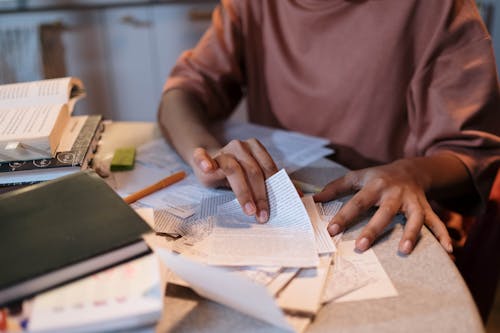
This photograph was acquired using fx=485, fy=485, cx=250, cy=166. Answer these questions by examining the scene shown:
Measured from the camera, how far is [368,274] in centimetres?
58

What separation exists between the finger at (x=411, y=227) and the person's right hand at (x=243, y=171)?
0.19 m

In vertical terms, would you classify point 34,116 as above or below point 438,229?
above

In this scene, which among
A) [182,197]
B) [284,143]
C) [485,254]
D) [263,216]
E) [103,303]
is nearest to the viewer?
[103,303]

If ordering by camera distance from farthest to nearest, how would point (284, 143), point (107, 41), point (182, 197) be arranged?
point (107, 41)
point (284, 143)
point (182, 197)

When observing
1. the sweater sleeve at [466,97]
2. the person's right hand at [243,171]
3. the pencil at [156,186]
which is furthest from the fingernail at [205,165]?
the sweater sleeve at [466,97]

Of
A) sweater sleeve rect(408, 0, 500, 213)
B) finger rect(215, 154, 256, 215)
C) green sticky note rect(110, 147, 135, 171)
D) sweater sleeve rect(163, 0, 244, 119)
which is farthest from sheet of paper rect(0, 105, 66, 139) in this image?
sweater sleeve rect(408, 0, 500, 213)

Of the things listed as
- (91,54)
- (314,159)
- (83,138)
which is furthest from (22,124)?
(91,54)

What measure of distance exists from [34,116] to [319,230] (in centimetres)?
50

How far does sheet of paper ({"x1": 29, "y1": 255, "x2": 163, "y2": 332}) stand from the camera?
44cm

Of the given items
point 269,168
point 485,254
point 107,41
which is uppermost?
point 269,168

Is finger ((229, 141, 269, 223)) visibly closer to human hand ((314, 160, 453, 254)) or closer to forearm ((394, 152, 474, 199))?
human hand ((314, 160, 453, 254))

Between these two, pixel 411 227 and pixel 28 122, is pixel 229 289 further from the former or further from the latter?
pixel 28 122

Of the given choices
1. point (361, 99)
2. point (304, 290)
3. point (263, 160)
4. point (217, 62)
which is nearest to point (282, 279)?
point (304, 290)

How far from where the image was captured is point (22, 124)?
76 centimetres
